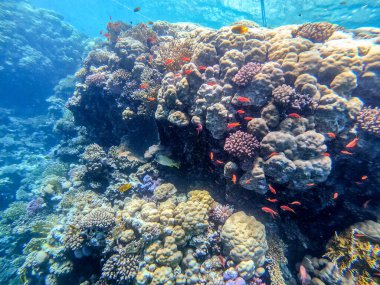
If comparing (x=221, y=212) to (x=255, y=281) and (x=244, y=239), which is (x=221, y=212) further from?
(x=255, y=281)

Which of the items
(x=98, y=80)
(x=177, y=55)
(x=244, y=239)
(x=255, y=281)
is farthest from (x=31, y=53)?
(x=255, y=281)

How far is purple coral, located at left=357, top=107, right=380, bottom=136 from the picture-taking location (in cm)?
455

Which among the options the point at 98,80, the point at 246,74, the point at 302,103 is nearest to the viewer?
the point at 302,103

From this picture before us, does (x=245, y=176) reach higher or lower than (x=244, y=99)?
lower

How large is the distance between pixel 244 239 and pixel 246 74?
3977 mm

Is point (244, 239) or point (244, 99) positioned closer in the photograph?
point (244, 239)

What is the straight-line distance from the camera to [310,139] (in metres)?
4.40

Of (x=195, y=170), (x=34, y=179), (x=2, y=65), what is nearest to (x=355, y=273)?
(x=195, y=170)

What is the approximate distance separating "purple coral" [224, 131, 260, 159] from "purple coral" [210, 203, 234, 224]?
5.01 ft

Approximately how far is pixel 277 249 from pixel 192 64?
5622 millimetres

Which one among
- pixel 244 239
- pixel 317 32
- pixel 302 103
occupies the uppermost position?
pixel 317 32

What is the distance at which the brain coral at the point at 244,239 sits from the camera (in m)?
4.64

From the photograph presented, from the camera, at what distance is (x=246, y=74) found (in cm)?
510

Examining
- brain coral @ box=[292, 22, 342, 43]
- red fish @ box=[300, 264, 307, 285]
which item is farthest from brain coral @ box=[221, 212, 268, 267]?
brain coral @ box=[292, 22, 342, 43]
